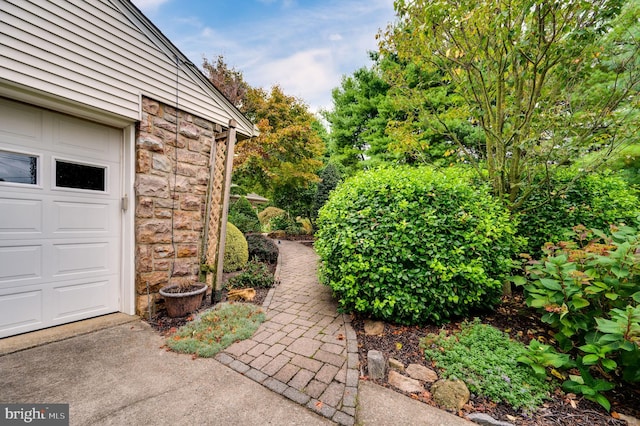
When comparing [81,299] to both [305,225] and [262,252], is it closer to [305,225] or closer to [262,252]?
[262,252]

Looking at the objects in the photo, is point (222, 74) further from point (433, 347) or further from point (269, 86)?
point (433, 347)

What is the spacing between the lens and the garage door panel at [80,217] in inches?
104

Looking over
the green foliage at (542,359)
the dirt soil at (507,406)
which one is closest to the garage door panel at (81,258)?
the dirt soil at (507,406)

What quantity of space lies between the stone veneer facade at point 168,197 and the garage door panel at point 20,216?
824 mm

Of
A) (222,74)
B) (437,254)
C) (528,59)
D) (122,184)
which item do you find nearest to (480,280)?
(437,254)

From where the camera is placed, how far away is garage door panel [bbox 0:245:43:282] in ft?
7.72

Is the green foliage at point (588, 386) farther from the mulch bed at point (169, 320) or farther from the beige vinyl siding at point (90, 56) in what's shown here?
the beige vinyl siding at point (90, 56)

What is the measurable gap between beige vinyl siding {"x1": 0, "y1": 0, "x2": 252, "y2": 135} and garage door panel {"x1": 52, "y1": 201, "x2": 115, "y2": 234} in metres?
1.13

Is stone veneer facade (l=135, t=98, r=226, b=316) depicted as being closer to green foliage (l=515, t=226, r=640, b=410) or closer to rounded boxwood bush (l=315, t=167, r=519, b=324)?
rounded boxwood bush (l=315, t=167, r=519, b=324)

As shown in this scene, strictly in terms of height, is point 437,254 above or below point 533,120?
below

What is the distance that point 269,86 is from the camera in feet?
29.8

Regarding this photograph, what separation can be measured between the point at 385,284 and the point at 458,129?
8.36 meters

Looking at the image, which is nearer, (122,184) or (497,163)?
(122,184)

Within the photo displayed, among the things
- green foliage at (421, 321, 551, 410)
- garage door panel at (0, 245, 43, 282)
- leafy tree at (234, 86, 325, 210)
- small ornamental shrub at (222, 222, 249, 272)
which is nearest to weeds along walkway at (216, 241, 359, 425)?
green foliage at (421, 321, 551, 410)
